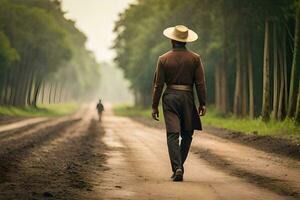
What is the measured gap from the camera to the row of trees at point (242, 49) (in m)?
30.1

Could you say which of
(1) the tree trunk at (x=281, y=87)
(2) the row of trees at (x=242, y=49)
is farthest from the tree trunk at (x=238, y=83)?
(1) the tree trunk at (x=281, y=87)

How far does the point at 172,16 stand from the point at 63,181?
131ft

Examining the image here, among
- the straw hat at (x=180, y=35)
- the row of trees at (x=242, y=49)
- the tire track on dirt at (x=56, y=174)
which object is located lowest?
the tire track on dirt at (x=56, y=174)

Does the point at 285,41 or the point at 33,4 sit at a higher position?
the point at 33,4

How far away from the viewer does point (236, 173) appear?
11555mm

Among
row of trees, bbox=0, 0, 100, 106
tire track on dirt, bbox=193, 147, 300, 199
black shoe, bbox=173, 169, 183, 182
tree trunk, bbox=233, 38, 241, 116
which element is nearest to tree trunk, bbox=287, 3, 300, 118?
tree trunk, bbox=233, 38, 241, 116

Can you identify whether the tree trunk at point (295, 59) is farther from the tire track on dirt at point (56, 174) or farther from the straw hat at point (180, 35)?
the straw hat at point (180, 35)

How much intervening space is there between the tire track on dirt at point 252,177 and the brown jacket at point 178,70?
5.63 feet

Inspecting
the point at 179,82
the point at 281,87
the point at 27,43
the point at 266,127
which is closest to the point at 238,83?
the point at 281,87

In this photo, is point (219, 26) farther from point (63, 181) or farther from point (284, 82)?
point (63, 181)

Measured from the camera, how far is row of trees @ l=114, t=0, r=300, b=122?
98.8 ft

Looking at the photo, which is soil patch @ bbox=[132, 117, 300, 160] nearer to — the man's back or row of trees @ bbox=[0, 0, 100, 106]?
the man's back

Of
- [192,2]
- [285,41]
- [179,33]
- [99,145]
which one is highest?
[192,2]

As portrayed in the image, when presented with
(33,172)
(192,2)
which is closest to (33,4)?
(192,2)
